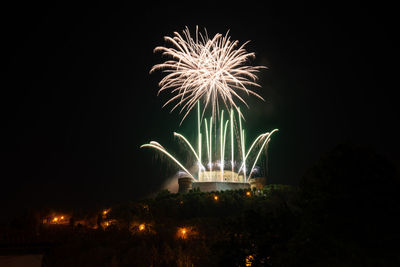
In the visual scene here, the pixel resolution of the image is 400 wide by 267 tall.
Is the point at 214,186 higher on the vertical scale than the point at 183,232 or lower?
higher

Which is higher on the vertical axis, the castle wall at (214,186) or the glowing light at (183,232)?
the castle wall at (214,186)

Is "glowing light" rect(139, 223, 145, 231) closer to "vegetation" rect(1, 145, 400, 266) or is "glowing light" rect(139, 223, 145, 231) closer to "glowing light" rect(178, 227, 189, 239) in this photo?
"glowing light" rect(178, 227, 189, 239)

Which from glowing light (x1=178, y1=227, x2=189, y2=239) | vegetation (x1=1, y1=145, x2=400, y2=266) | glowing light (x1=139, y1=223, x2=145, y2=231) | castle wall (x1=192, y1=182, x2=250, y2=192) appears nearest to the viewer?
vegetation (x1=1, y1=145, x2=400, y2=266)

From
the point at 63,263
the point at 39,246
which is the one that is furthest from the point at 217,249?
the point at 63,263

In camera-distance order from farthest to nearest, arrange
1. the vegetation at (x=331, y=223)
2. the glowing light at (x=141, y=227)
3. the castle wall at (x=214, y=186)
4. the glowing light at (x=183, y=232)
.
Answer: the castle wall at (x=214, y=186)
the glowing light at (x=141, y=227)
the glowing light at (x=183, y=232)
the vegetation at (x=331, y=223)

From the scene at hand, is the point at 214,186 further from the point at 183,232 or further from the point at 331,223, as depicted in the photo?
the point at 331,223

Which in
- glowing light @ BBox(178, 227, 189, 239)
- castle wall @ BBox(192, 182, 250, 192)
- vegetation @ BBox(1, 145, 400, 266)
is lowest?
glowing light @ BBox(178, 227, 189, 239)

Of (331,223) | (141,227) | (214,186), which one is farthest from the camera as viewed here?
(214,186)

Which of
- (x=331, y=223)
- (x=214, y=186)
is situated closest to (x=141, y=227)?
(x=214, y=186)

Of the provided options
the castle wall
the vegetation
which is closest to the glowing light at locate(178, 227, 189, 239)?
the vegetation

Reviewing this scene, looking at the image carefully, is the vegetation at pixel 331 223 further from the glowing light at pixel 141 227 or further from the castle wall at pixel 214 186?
the castle wall at pixel 214 186

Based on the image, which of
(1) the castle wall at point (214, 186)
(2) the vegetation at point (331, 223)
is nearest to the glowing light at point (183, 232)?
(2) the vegetation at point (331, 223)

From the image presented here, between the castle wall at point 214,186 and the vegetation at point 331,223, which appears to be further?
the castle wall at point 214,186

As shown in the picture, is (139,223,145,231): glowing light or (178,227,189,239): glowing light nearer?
(178,227,189,239): glowing light
